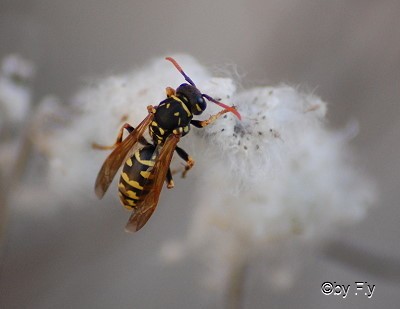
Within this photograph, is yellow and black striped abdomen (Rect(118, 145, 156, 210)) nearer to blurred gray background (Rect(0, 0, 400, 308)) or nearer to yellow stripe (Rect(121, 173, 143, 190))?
yellow stripe (Rect(121, 173, 143, 190))

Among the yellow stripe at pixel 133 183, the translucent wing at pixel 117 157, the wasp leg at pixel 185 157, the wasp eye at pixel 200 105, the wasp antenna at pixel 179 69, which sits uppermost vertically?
the wasp antenna at pixel 179 69

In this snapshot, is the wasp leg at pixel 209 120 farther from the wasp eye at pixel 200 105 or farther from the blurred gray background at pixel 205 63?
the blurred gray background at pixel 205 63

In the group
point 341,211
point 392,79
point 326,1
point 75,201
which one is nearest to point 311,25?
point 326,1

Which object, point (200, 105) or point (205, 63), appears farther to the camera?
point (205, 63)

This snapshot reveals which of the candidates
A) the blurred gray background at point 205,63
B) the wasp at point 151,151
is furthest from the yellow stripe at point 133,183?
the blurred gray background at point 205,63

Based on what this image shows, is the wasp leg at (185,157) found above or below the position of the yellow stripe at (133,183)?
above

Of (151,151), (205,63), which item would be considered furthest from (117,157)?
(205,63)

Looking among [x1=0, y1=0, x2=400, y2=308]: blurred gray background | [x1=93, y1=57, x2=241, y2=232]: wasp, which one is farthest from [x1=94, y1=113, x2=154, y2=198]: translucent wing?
[x1=0, y1=0, x2=400, y2=308]: blurred gray background

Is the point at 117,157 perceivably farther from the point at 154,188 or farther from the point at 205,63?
the point at 205,63
